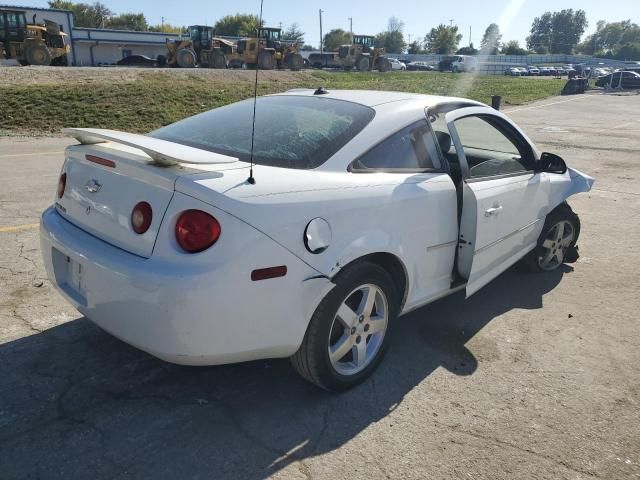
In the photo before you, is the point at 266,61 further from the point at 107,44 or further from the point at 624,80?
the point at 624,80

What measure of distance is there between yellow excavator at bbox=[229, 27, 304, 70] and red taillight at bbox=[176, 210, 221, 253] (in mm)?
33716

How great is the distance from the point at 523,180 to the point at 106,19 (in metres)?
103

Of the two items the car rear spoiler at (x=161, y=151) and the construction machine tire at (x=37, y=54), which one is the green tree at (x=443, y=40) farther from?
the car rear spoiler at (x=161, y=151)

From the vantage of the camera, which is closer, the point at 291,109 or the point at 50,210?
the point at 50,210

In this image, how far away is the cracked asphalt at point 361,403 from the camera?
8.07 feet

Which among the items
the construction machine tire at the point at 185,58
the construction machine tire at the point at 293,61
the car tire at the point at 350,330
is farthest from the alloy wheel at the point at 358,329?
the construction machine tire at the point at 293,61

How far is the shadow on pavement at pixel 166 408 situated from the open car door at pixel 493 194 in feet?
2.02

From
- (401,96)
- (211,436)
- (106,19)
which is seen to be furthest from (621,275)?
(106,19)

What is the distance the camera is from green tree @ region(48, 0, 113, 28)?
8819 centimetres

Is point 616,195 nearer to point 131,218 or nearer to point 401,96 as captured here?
point 401,96

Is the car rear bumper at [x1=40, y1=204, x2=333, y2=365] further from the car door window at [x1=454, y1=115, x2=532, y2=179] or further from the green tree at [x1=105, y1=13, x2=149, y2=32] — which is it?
the green tree at [x1=105, y1=13, x2=149, y2=32]

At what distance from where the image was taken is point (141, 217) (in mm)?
2516

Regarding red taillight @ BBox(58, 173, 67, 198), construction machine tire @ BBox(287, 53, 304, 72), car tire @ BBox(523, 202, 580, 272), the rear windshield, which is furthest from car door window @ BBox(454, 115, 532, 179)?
construction machine tire @ BBox(287, 53, 304, 72)

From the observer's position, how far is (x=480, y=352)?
353 centimetres
